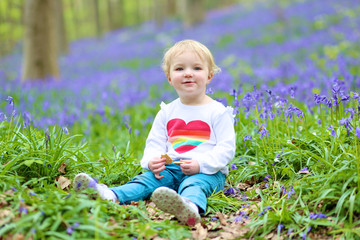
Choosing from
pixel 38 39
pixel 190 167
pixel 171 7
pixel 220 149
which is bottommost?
pixel 190 167

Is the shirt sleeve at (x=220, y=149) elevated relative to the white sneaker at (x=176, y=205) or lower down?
elevated

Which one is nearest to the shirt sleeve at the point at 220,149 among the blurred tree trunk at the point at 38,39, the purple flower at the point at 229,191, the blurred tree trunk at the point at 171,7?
the purple flower at the point at 229,191

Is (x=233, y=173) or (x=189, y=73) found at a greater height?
(x=189, y=73)

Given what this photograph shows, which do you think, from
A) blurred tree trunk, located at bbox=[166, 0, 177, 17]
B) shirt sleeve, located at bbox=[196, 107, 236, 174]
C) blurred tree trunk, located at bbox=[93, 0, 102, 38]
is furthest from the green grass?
blurred tree trunk, located at bbox=[166, 0, 177, 17]

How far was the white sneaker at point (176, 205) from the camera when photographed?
235cm

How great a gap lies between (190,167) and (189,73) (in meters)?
0.78

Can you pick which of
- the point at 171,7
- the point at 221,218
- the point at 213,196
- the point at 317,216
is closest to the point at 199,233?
the point at 221,218

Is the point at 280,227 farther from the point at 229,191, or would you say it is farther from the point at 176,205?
the point at 229,191

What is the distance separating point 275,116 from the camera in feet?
11.4

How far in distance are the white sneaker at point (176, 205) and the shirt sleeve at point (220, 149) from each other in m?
0.44

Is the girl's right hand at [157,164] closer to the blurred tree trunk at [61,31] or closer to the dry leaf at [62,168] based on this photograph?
the dry leaf at [62,168]

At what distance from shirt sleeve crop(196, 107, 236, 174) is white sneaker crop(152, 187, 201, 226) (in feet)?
1.44

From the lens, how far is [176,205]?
2.41m

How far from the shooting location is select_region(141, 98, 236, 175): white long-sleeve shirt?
9.48ft
